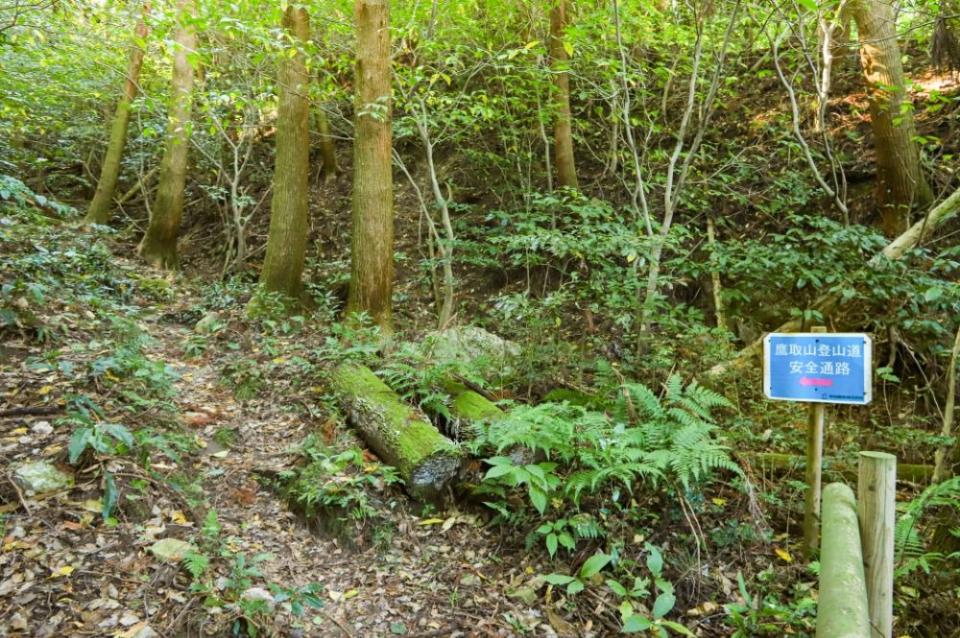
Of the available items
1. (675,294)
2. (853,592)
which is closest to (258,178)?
(675,294)

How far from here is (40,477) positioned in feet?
11.5

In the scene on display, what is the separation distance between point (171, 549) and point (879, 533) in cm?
386

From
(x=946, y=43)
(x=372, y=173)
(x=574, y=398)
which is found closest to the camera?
(x=574, y=398)

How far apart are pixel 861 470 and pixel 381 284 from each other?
596cm

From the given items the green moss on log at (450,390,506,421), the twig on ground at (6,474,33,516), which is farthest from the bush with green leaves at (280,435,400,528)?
the twig on ground at (6,474,33,516)

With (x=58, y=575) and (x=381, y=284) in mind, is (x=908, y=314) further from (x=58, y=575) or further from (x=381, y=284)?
(x=58, y=575)

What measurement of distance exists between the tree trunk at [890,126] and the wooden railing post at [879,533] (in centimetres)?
671

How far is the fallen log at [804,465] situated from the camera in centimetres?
457

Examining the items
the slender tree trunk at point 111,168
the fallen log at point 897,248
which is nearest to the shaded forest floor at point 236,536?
the fallen log at point 897,248

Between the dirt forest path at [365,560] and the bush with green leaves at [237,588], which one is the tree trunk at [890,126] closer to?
the dirt forest path at [365,560]

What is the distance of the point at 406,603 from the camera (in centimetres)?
354

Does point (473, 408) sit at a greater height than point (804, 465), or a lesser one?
greater

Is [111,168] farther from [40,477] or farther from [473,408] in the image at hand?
[473,408]

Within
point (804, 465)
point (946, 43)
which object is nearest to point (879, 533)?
point (804, 465)
